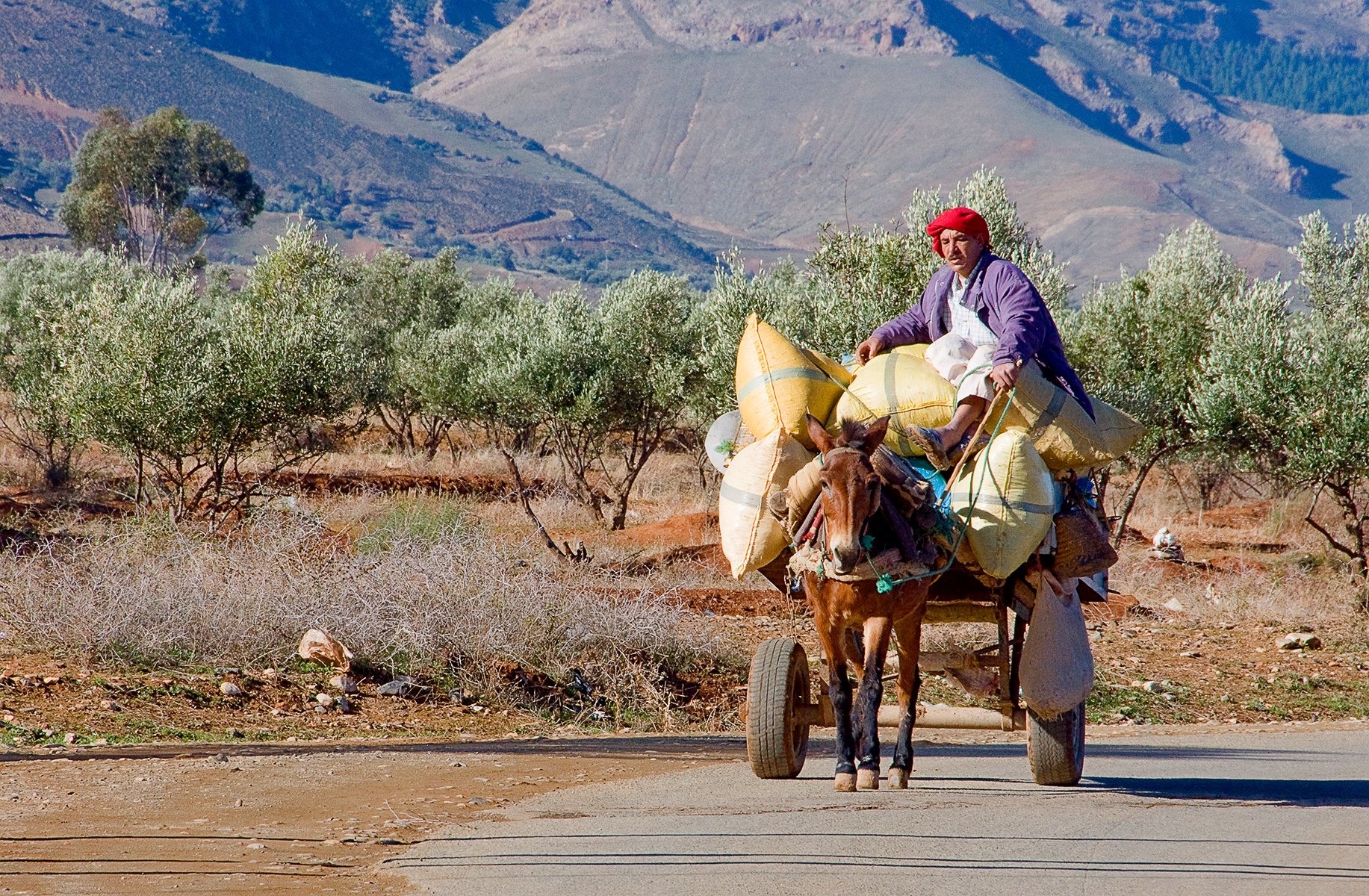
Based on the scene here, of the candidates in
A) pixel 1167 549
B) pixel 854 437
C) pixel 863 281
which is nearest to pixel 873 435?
pixel 854 437

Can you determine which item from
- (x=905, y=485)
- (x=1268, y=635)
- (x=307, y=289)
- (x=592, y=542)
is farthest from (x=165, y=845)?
(x=307, y=289)

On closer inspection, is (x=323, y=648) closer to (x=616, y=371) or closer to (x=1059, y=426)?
(x=1059, y=426)

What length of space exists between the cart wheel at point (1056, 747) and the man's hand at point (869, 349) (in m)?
2.45

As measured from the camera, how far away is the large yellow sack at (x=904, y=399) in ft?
27.6

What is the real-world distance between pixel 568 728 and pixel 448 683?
1.17m

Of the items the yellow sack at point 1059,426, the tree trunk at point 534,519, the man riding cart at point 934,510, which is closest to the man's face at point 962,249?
the man riding cart at point 934,510

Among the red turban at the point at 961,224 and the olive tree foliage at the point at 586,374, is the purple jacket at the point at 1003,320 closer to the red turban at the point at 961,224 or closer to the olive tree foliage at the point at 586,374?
the red turban at the point at 961,224

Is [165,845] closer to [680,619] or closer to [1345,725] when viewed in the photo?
[680,619]

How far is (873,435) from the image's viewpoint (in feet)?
24.2

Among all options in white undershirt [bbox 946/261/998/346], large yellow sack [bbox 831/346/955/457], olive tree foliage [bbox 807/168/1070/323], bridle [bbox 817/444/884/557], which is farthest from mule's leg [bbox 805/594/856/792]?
olive tree foliage [bbox 807/168/1070/323]

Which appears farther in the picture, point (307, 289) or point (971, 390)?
point (307, 289)

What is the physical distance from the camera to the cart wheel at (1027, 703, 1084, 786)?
827 cm

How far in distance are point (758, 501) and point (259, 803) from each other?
321cm

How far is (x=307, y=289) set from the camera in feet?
101
